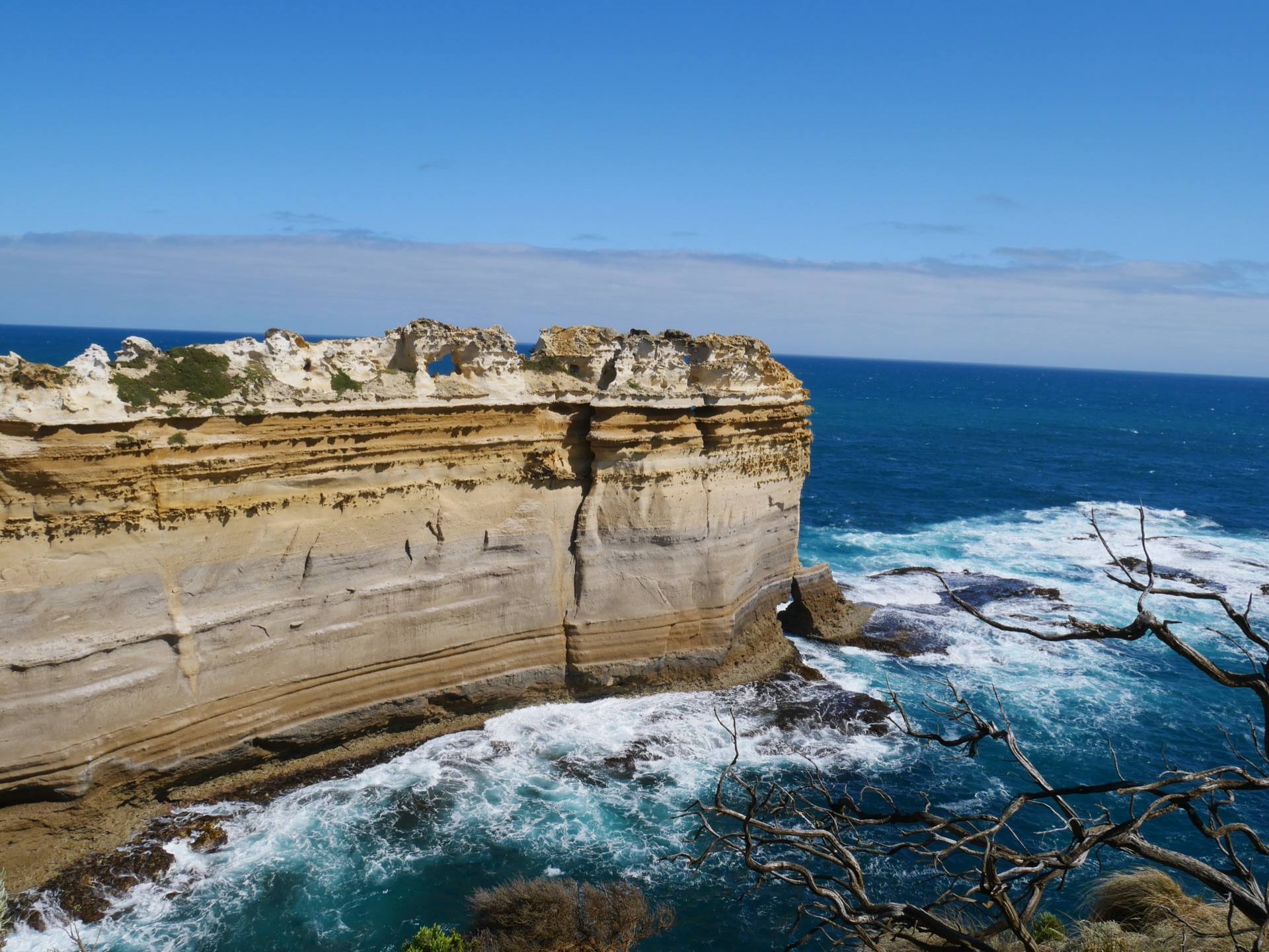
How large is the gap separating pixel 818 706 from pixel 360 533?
1014cm

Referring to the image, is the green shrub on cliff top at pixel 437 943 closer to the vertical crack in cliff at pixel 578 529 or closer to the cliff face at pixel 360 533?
the cliff face at pixel 360 533

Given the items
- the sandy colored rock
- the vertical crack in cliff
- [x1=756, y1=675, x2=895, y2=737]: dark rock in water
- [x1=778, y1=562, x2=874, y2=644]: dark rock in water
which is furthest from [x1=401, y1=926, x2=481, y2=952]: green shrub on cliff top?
[x1=778, y1=562, x2=874, y2=644]: dark rock in water

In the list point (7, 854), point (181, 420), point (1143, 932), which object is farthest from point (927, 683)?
point (7, 854)

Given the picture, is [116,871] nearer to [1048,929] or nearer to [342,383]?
[342,383]

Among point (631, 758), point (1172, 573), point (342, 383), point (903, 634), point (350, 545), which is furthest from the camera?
point (1172, 573)

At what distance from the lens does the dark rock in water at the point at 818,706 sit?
1759cm

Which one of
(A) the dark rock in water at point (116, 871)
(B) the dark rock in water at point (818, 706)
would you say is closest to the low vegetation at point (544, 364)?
(B) the dark rock in water at point (818, 706)

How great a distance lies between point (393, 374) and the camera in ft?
49.3

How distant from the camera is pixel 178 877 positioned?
12461 mm

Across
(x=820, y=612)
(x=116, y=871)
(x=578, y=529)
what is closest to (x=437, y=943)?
(x=116, y=871)

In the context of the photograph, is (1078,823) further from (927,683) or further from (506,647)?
(927,683)

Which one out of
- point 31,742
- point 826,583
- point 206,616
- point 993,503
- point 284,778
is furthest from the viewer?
point 993,503

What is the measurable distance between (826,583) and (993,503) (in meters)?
21.2

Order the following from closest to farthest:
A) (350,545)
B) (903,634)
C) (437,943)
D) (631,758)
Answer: (437,943) < (350,545) < (631,758) < (903,634)
